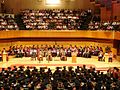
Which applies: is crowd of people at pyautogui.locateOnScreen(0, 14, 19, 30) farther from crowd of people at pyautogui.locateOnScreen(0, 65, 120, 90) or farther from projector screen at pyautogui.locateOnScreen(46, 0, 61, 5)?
crowd of people at pyautogui.locateOnScreen(0, 65, 120, 90)

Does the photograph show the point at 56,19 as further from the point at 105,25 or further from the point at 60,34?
the point at 105,25

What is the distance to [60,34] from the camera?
27828 mm

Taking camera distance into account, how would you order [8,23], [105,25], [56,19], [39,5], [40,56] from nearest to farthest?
[40,56], [105,25], [8,23], [56,19], [39,5]

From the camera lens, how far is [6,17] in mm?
28938

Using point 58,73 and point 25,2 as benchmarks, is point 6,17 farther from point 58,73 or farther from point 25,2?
point 58,73

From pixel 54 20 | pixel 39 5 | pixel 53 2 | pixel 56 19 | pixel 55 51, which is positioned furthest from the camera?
pixel 53 2

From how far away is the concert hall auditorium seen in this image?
78.0 feet

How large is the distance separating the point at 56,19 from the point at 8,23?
4.57 m

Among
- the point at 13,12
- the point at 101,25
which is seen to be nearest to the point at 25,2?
the point at 13,12

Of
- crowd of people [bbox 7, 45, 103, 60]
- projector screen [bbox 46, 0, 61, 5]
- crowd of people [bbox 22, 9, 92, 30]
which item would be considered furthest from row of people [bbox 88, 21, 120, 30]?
projector screen [bbox 46, 0, 61, 5]

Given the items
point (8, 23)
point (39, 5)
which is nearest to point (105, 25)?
point (8, 23)

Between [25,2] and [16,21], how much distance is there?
410 centimetres

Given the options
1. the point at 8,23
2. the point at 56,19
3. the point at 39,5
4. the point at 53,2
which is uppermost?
the point at 53,2

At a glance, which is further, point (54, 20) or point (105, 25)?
point (54, 20)
